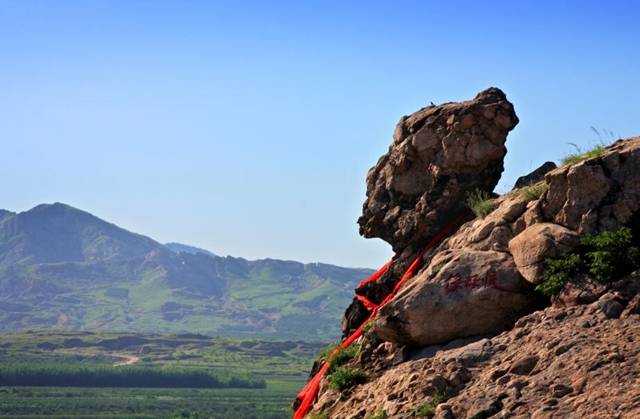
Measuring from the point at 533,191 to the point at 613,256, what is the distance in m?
2.50

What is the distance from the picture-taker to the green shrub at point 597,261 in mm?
14828

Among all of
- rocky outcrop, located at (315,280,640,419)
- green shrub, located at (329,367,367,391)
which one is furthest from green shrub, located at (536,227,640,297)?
green shrub, located at (329,367,367,391)

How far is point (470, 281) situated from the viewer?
52.9 ft

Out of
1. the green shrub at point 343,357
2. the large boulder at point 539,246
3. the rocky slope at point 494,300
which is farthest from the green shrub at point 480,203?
the green shrub at point 343,357

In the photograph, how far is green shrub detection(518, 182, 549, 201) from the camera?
16.8 metres

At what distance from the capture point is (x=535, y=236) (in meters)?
15.8

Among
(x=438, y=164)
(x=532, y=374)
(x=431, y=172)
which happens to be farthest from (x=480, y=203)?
(x=532, y=374)

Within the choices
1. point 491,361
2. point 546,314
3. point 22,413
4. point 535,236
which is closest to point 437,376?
point 491,361

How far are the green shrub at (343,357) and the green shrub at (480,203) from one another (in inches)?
138

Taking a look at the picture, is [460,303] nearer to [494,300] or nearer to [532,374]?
[494,300]

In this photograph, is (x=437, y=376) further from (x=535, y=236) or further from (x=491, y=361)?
(x=535, y=236)

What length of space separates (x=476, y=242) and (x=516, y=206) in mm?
990

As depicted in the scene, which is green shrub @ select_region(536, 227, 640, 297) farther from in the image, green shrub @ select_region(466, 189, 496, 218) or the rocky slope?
green shrub @ select_region(466, 189, 496, 218)

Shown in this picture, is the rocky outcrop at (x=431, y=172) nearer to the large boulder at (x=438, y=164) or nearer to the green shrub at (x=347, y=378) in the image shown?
the large boulder at (x=438, y=164)
